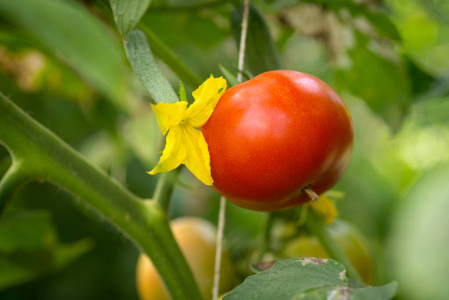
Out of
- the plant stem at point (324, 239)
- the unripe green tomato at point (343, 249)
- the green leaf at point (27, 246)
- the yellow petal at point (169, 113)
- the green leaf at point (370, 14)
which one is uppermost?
the yellow petal at point (169, 113)

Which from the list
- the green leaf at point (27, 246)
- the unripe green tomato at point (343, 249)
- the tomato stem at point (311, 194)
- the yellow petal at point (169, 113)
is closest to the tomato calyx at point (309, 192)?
the tomato stem at point (311, 194)

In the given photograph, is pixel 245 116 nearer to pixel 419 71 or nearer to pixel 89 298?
pixel 419 71

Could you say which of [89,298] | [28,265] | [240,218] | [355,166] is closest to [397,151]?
[355,166]

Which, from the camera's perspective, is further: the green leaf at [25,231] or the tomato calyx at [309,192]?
the green leaf at [25,231]

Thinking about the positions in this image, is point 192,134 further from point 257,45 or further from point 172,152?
point 257,45

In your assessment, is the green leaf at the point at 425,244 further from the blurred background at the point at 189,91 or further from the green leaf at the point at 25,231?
the green leaf at the point at 25,231

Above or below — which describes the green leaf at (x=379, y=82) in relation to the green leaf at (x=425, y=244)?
above

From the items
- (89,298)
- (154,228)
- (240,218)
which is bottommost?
(89,298)
